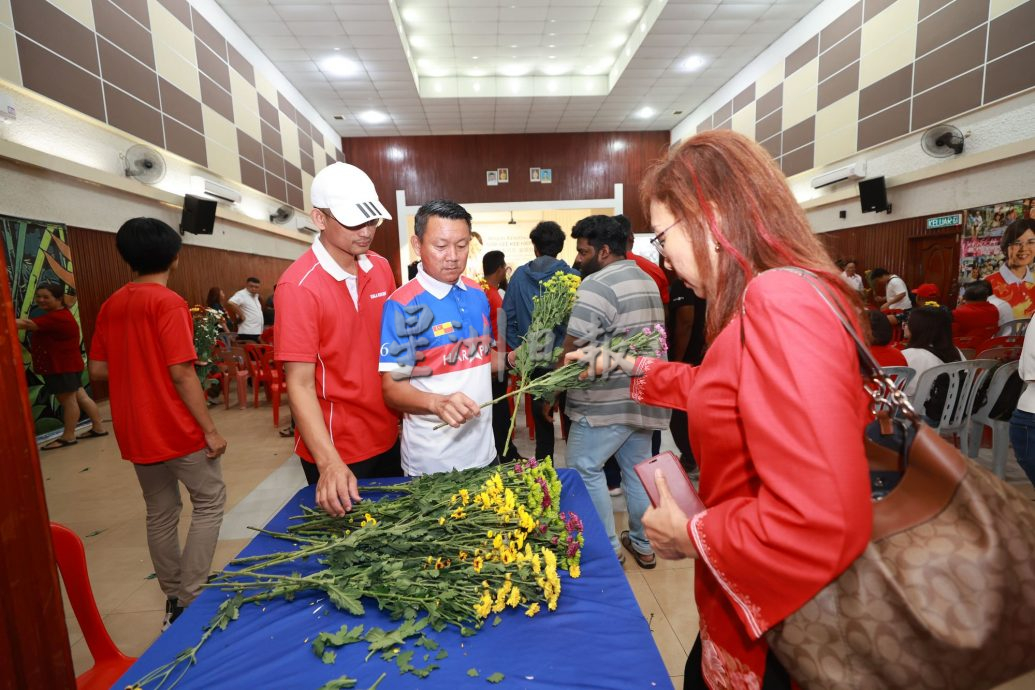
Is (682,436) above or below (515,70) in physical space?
below

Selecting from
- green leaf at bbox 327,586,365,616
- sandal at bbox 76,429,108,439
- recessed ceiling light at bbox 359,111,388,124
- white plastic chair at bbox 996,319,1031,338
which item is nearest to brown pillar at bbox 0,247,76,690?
green leaf at bbox 327,586,365,616

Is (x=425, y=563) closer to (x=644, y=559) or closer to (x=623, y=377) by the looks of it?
(x=623, y=377)

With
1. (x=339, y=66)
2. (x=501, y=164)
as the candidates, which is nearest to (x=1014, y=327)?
(x=339, y=66)

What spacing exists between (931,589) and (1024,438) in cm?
216

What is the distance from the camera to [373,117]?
11398 millimetres

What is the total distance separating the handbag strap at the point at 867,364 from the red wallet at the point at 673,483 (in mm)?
341

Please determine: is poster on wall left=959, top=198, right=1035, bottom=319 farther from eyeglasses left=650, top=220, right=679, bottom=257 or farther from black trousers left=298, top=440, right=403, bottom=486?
black trousers left=298, top=440, right=403, bottom=486

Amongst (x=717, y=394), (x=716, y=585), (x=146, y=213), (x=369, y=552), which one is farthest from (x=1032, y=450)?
(x=146, y=213)

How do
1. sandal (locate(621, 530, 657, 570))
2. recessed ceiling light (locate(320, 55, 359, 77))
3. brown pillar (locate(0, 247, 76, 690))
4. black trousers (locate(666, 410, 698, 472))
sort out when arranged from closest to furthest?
brown pillar (locate(0, 247, 76, 690)) < sandal (locate(621, 530, 657, 570)) < black trousers (locate(666, 410, 698, 472)) < recessed ceiling light (locate(320, 55, 359, 77))

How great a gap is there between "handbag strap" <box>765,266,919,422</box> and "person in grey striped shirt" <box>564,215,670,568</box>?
1446mm

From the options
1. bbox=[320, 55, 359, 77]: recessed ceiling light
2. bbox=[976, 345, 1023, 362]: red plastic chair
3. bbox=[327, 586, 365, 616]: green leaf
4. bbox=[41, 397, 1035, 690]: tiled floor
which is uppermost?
bbox=[320, 55, 359, 77]: recessed ceiling light

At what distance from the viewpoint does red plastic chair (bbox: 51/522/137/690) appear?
1348mm

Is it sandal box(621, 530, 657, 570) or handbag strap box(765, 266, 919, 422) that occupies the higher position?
handbag strap box(765, 266, 919, 422)

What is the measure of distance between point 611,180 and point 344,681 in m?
13.4
